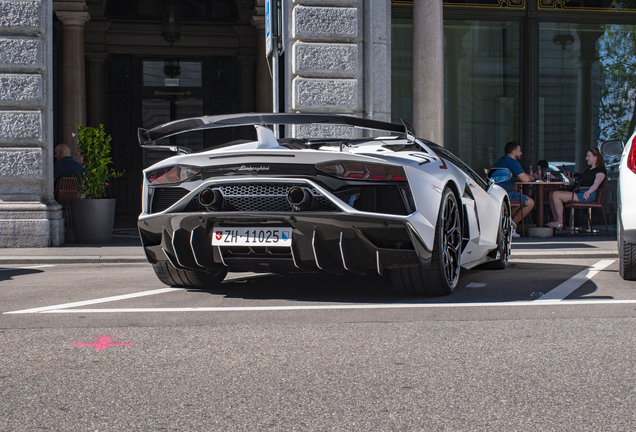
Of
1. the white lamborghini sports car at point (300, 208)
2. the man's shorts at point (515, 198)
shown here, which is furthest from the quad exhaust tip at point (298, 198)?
the man's shorts at point (515, 198)

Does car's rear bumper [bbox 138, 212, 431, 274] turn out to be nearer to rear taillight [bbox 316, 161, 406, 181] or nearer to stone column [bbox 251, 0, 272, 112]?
rear taillight [bbox 316, 161, 406, 181]

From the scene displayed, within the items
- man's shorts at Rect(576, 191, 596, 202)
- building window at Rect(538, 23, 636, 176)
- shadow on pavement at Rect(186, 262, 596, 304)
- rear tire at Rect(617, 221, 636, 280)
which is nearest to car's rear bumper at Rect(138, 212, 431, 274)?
shadow on pavement at Rect(186, 262, 596, 304)

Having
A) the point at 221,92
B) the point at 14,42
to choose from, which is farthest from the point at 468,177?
the point at 221,92

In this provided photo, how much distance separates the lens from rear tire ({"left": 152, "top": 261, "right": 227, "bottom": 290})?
19.8 feet

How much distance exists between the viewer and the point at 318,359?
12.1 feet

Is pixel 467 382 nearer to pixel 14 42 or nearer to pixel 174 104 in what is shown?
pixel 14 42

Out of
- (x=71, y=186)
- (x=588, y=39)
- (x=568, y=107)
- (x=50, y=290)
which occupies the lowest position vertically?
(x=50, y=290)

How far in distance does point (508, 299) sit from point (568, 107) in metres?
9.61

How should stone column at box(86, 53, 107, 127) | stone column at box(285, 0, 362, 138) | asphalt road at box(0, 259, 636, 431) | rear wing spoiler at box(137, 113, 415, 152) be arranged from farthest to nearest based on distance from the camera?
stone column at box(86, 53, 107, 127)
stone column at box(285, 0, 362, 138)
rear wing spoiler at box(137, 113, 415, 152)
asphalt road at box(0, 259, 636, 431)

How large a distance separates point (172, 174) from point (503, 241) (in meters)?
3.48

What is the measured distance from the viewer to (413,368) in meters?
3.51

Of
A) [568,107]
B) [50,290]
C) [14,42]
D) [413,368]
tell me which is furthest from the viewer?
[568,107]

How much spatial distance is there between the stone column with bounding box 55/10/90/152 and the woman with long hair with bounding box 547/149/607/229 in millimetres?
9694

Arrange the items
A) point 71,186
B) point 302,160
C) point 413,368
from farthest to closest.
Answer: point 71,186
point 302,160
point 413,368
